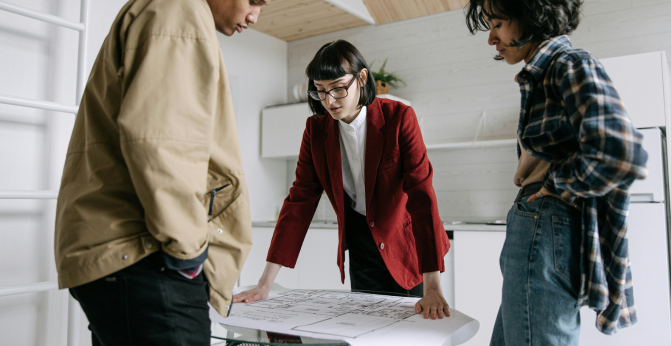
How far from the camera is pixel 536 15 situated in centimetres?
101

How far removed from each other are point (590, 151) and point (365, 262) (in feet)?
3.38

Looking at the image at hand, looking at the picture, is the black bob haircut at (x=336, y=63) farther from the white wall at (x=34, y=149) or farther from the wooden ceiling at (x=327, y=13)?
the wooden ceiling at (x=327, y=13)

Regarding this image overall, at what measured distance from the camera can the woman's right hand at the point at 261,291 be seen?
56.8 inches

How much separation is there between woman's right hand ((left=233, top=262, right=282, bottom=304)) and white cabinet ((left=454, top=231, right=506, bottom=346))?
166cm

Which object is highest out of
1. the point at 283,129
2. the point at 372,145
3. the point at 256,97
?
the point at 256,97

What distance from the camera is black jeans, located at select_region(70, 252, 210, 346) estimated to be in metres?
0.82

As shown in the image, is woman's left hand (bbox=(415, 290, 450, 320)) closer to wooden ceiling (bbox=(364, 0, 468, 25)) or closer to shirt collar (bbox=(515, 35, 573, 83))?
shirt collar (bbox=(515, 35, 573, 83))

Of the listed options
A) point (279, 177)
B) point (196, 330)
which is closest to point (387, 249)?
point (196, 330)

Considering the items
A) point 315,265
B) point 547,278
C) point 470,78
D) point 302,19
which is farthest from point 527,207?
point 302,19

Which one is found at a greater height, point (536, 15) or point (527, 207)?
point (536, 15)

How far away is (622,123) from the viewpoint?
861 mm

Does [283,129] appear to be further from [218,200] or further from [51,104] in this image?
[218,200]

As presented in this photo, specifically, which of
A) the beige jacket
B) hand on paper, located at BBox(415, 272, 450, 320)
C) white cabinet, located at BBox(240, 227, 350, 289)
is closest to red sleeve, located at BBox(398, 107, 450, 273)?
hand on paper, located at BBox(415, 272, 450, 320)

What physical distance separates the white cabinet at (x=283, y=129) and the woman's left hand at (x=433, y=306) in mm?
2851
